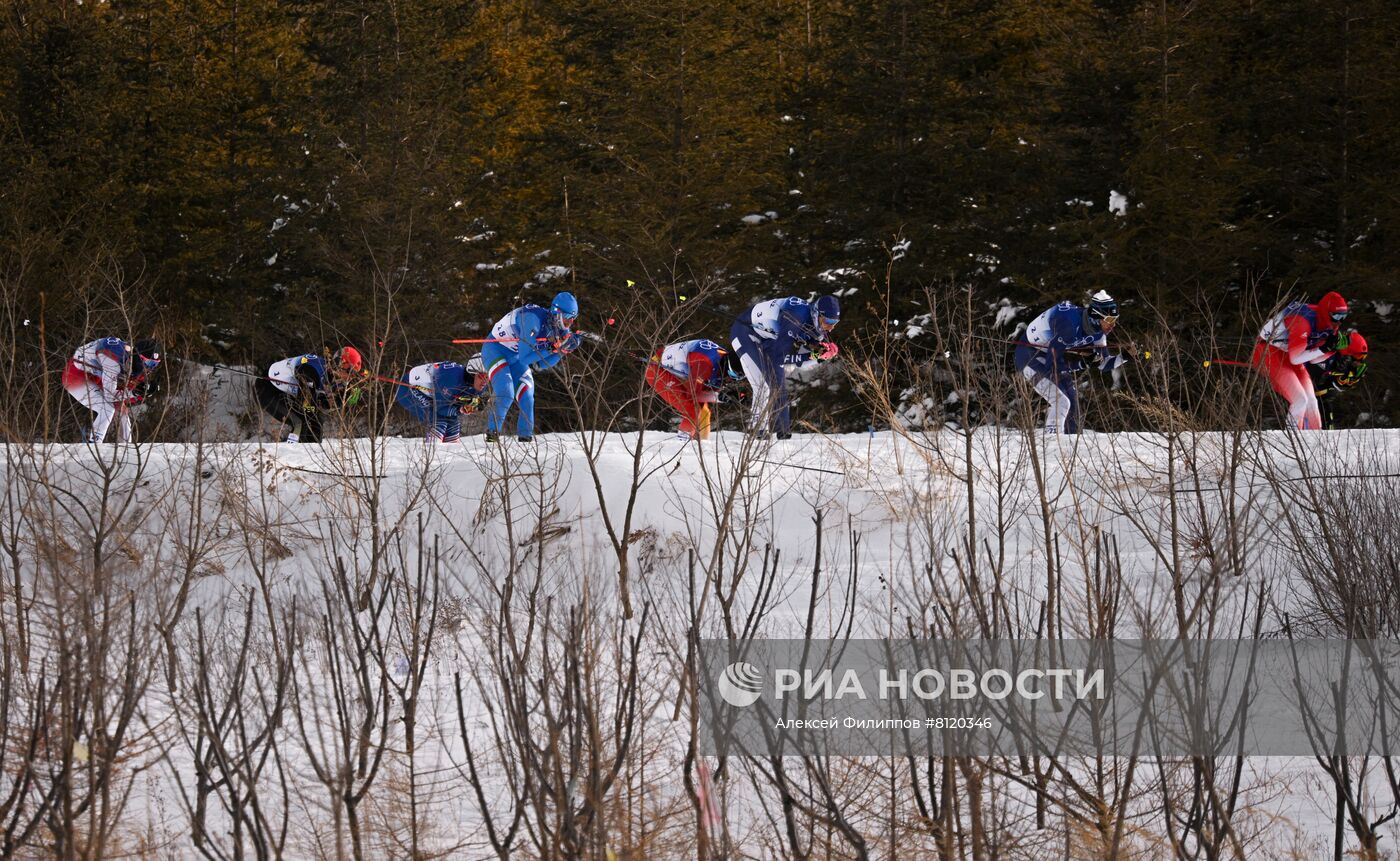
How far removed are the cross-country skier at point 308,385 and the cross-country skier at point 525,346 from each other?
1.29 m

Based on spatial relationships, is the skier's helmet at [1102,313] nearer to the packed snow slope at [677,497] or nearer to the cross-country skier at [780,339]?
the packed snow slope at [677,497]

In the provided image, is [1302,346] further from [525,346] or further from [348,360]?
→ [348,360]

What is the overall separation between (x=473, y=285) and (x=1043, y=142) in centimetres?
993

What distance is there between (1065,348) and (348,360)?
23.0 feet

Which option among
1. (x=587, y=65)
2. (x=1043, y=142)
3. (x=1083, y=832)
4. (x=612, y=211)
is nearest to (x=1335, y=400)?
(x=1043, y=142)

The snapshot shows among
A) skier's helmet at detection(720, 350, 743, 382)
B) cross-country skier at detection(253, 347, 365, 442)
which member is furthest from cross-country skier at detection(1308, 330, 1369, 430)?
cross-country skier at detection(253, 347, 365, 442)

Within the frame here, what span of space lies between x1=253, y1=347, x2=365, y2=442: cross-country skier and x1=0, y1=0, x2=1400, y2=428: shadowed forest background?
4.49m

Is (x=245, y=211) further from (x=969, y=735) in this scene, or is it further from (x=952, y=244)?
(x=969, y=735)

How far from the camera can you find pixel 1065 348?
47.2 ft

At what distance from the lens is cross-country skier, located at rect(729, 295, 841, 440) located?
13.5 m

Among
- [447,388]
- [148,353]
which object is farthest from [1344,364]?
[148,353]

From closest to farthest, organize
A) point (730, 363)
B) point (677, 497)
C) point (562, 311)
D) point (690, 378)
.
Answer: point (677, 497) → point (690, 378) → point (562, 311) → point (730, 363)

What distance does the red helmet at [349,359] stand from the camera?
14336 millimetres

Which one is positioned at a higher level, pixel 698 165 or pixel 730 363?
pixel 698 165
